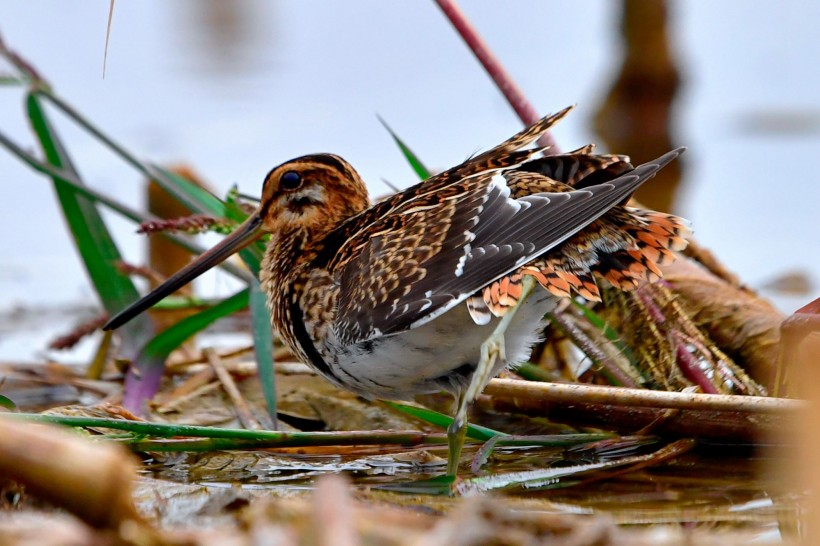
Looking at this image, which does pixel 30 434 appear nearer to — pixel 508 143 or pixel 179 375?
pixel 508 143

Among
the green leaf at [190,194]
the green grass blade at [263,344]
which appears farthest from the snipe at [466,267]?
the green leaf at [190,194]

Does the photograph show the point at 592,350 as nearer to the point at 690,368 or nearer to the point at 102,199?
the point at 690,368

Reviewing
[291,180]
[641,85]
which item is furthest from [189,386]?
[641,85]

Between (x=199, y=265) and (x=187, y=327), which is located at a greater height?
(x=199, y=265)

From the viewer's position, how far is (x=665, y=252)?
10.7 ft

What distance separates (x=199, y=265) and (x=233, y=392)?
1.43 feet

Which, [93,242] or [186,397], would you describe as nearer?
[186,397]

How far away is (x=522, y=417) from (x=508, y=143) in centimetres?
85

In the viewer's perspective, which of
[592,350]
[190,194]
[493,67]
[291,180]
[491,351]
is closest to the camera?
[491,351]

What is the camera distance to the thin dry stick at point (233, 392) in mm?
3900

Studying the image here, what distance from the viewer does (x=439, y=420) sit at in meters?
3.56

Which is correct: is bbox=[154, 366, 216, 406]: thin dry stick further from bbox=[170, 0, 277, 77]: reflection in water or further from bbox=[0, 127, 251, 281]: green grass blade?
bbox=[170, 0, 277, 77]: reflection in water

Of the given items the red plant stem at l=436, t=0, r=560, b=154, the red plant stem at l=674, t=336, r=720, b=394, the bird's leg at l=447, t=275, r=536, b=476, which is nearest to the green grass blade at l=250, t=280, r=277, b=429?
the bird's leg at l=447, t=275, r=536, b=476

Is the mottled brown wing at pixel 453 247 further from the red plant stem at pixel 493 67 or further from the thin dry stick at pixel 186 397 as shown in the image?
the thin dry stick at pixel 186 397
